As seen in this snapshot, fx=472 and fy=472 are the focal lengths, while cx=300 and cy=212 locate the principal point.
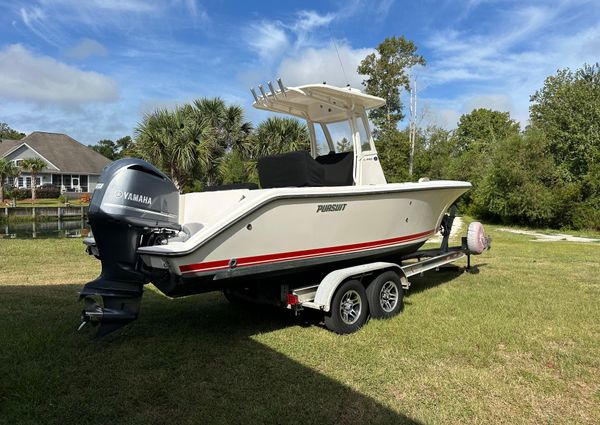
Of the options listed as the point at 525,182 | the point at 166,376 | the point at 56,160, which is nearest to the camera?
the point at 166,376

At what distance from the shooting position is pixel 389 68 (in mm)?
31000

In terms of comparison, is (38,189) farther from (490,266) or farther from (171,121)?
(490,266)

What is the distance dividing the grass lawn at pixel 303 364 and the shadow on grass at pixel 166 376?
1 centimetres

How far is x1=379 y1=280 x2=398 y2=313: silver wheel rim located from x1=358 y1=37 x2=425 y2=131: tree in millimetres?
26422

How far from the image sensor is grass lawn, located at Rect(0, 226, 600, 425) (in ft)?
11.1

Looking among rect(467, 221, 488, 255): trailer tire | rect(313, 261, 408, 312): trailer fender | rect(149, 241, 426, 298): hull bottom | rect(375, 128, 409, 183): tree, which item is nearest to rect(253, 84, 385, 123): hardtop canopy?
rect(149, 241, 426, 298): hull bottom

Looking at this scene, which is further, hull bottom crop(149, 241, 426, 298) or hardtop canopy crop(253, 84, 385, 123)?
hardtop canopy crop(253, 84, 385, 123)

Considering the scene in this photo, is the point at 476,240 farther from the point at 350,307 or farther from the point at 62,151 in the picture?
the point at 62,151

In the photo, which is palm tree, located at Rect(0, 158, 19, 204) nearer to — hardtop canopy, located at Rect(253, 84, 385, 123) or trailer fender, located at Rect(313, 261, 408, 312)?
hardtop canopy, located at Rect(253, 84, 385, 123)

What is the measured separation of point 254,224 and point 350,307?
5.30 ft

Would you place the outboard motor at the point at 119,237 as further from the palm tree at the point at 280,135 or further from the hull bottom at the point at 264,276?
the palm tree at the point at 280,135

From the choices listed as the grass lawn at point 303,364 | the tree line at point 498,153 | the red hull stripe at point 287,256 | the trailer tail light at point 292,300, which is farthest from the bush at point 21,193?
the trailer tail light at point 292,300

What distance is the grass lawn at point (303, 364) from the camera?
133 inches

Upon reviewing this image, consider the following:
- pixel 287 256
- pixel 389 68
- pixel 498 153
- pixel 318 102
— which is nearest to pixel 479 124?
pixel 389 68
